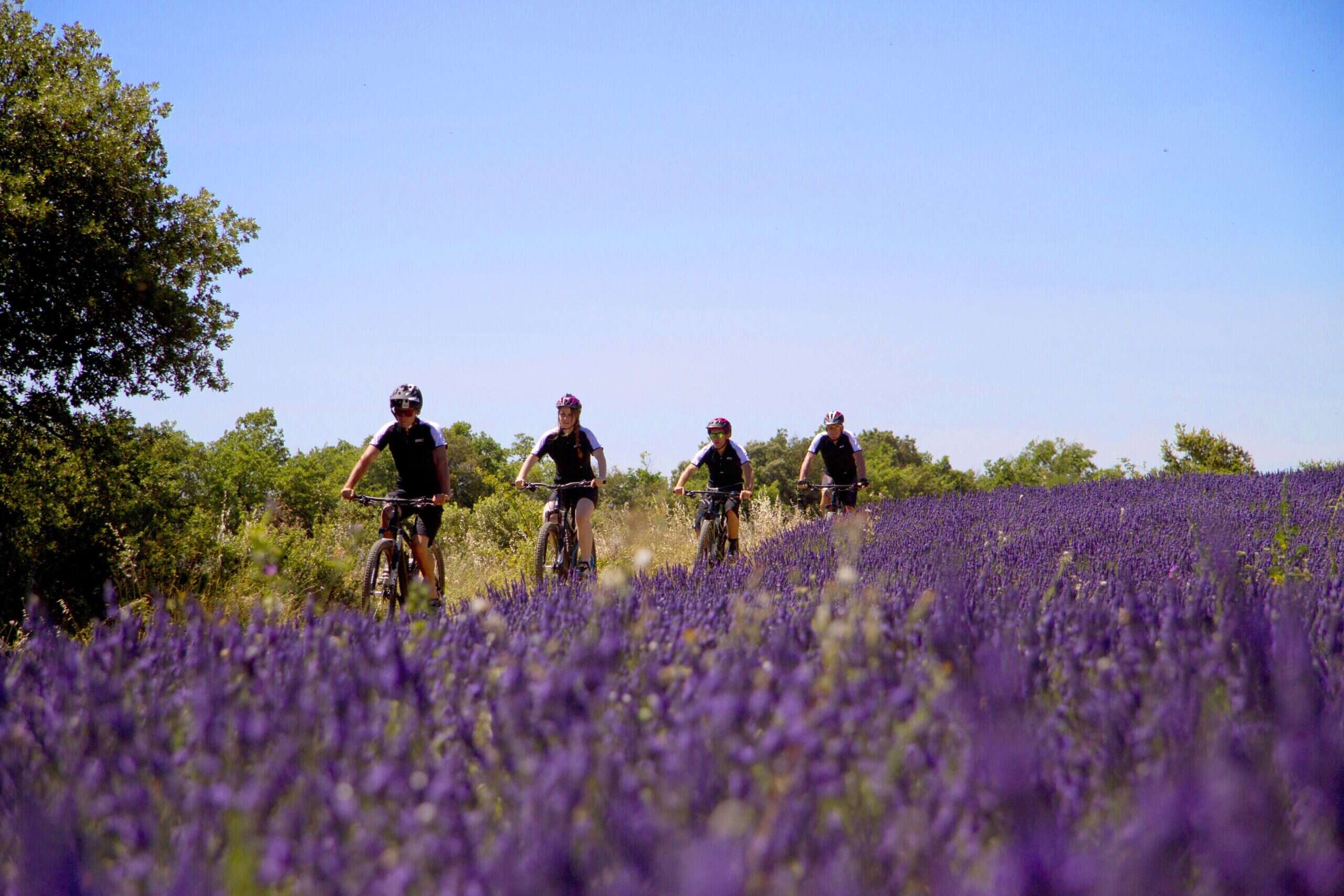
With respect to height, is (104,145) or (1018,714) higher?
(104,145)

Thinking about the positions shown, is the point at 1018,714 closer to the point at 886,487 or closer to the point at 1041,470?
the point at 886,487

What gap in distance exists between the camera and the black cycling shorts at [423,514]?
320 inches

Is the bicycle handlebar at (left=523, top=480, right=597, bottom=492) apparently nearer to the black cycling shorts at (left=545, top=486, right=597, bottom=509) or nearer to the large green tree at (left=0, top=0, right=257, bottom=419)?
the black cycling shorts at (left=545, top=486, right=597, bottom=509)

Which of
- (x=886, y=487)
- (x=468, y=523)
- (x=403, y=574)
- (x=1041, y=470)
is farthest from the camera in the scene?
(x=1041, y=470)

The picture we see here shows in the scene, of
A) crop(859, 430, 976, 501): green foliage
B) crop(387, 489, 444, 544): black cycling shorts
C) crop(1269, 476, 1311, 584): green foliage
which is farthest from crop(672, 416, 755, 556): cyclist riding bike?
crop(859, 430, 976, 501): green foliage

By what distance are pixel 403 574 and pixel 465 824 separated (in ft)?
21.6

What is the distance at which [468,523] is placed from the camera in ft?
63.8

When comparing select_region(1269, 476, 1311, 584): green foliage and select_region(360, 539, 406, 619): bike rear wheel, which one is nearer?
select_region(1269, 476, 1311, 584): green foliage

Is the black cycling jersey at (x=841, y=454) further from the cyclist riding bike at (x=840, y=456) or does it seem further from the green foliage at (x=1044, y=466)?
the green foliage at (x=1044, y=466)

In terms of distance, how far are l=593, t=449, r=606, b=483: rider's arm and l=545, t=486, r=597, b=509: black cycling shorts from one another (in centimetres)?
14

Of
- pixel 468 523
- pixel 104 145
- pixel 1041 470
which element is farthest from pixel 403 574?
pixel 1041 470

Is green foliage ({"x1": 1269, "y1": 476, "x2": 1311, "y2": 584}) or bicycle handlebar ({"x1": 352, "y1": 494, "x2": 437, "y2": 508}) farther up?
bicycle handlebar ({"x1": 352, "y1": 494, "x2": 437, "y2": 508})

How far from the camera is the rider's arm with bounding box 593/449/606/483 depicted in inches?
364

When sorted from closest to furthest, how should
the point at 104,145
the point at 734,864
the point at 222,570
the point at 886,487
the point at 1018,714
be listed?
the point at 734,864 < the point at 1018,714 < the point at 222,570 < the point at 104,145 < the point at 886,487
